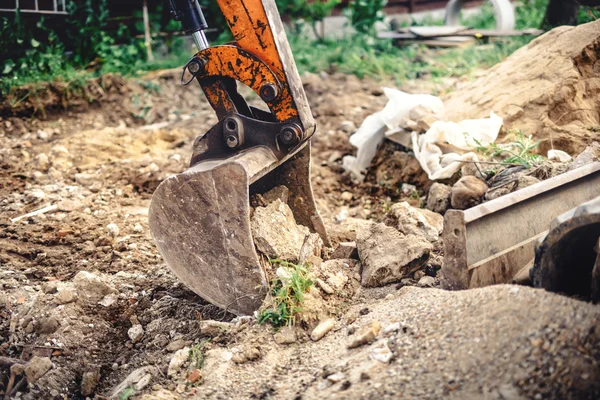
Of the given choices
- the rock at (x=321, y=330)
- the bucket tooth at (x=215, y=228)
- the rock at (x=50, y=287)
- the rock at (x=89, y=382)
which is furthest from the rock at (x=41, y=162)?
the rock at (x=321, y=330)

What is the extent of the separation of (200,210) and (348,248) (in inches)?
35.4

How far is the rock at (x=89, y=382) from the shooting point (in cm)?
260

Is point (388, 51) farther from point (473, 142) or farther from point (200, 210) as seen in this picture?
point (200, 210)

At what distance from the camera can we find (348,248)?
323 centimetres

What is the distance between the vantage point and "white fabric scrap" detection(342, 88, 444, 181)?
4512 millimetres

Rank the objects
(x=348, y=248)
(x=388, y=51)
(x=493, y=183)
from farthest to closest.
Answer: (x=388, y=51)
(x=493, y=183)
(x=348, y=248)

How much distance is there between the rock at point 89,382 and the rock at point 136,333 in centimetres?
29

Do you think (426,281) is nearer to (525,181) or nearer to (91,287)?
(525,181)

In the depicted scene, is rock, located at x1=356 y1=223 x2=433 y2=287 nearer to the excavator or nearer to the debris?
the excavator

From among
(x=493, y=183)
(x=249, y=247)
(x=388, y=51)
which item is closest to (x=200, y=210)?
(x=249, y=247)

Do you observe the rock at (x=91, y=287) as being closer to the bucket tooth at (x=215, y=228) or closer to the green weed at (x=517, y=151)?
the bucket tooth at (x=215, y=228)

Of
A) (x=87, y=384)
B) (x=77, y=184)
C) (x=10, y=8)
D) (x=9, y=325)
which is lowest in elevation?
(x=87, y=384)

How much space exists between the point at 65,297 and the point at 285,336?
3.93 feet

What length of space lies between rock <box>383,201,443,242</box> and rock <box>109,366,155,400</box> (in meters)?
1.51
